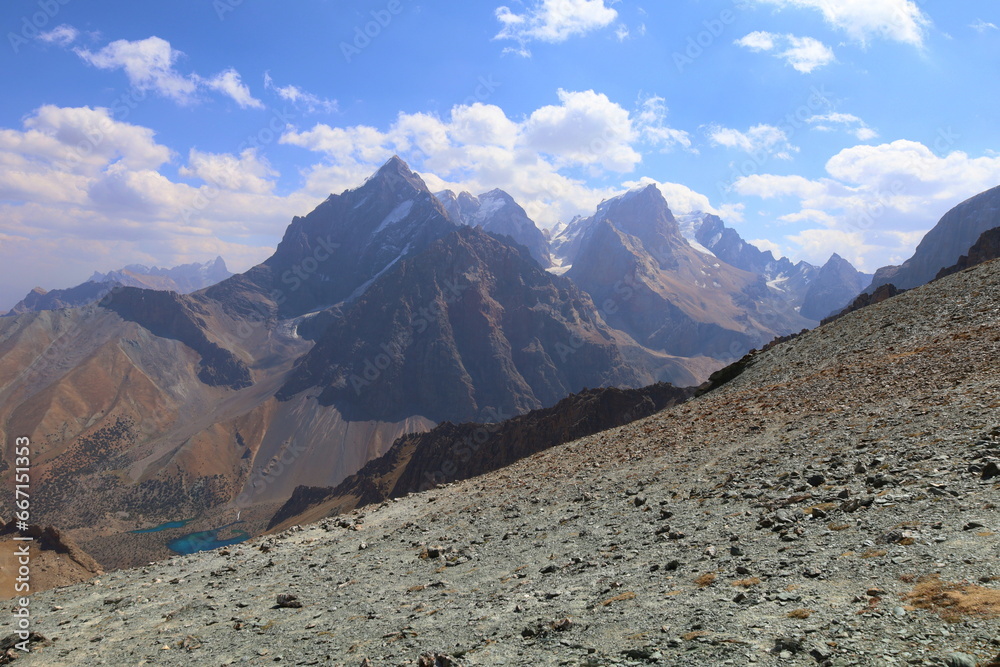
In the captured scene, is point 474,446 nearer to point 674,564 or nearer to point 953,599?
point 674,564

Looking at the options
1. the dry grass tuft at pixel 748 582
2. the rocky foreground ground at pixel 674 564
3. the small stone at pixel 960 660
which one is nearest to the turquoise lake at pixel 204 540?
the rocky foreground ground at pixel 674 564

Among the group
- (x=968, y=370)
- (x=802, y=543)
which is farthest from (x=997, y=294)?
(x=802, y=543)

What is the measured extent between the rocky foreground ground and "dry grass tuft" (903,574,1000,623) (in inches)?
1.4

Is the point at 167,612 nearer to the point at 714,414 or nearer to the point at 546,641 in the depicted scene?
the point at 546,641

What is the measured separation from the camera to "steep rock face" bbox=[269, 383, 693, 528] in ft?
289

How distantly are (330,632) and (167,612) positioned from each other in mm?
6165

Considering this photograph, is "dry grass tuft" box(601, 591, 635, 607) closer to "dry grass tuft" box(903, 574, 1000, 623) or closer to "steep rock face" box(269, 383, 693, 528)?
"dry grass tuft" box(903, 574, 1000, 623)

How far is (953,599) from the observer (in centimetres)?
670

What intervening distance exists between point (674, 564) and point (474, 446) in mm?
107151

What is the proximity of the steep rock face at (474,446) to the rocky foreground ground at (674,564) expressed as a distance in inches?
1712

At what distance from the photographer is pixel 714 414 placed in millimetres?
25953

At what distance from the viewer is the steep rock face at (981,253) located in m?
73.7

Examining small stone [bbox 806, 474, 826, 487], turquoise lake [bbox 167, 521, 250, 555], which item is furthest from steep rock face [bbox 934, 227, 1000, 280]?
turquoise lake [bbox 167, 521, 250, 555]

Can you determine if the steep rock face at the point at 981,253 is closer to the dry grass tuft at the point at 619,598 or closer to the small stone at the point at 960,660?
the dry grass tuft at the point at 619,598
